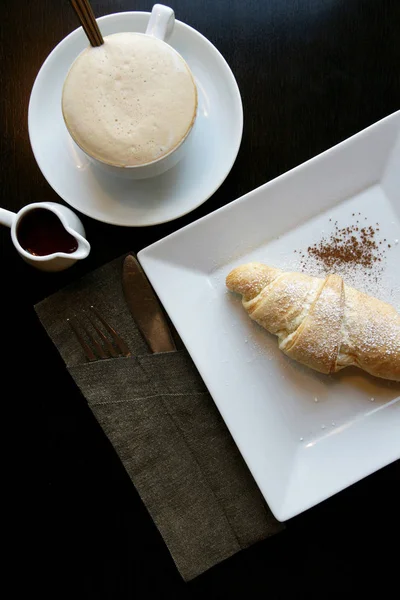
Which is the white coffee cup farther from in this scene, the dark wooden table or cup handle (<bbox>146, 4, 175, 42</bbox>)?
the dark wooden table

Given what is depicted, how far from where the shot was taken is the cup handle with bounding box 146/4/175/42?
98 cm

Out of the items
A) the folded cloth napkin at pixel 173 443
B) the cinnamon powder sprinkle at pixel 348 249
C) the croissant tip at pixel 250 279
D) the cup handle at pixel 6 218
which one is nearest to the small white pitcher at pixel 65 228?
the cup handle at pixel 6 218

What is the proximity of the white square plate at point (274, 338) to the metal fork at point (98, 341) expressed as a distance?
0.15 metres

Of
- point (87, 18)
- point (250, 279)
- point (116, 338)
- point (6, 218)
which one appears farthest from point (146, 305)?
point (87, 18)

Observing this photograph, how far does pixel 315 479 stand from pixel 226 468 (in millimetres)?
200

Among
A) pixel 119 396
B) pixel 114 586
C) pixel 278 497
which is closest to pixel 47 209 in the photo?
pixel 119 396

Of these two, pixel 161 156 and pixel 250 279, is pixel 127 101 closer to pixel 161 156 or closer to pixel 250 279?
pixel 161 156

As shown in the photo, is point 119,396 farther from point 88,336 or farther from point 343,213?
point 343,213

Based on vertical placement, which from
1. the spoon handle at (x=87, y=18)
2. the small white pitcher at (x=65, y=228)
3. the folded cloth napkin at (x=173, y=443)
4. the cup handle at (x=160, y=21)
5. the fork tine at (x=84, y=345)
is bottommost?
the folded cloth napkin at (x=173, y=443)

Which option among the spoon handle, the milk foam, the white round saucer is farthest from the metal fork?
the spoon handle

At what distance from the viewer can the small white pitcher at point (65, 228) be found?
40.5 inches

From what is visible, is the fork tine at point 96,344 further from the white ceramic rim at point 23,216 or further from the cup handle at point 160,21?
the cup handle at point 160,21

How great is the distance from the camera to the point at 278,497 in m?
1.12

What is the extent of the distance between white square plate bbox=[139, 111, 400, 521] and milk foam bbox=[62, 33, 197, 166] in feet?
0.76
